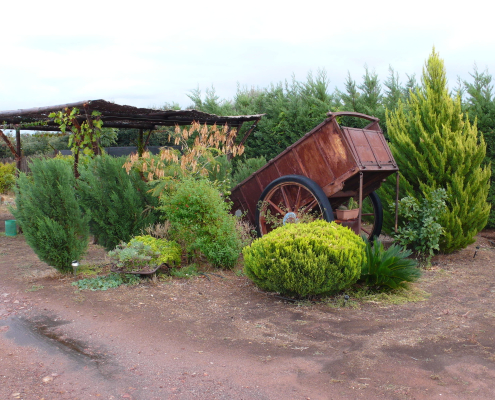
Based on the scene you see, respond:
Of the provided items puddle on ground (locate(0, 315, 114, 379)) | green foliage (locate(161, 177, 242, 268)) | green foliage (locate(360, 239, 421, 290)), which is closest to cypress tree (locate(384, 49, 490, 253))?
green foliage (locate(360, 239, 421, 290))

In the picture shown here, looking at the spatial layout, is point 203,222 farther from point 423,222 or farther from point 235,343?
point 423,222

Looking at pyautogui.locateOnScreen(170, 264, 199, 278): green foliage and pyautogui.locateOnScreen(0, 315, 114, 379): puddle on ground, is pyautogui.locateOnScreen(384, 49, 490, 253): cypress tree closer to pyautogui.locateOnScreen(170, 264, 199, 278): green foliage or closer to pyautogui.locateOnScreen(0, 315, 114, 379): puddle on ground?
pyautogui.locateOnScreen(170, 264, 199, 278): green foliage

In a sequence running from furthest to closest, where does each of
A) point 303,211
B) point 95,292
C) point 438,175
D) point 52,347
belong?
1. point 438,175
2. point 303,211
3. point 95,292
4. point 52,347

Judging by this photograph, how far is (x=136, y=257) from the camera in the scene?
6359 mm

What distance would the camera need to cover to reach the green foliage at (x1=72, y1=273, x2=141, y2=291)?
625cm

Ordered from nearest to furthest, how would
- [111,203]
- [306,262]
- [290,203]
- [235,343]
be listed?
[235,343], [306,262], [111,203], [290,203]

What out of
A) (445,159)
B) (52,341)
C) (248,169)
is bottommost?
(52,341)

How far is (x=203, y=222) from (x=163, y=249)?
707 mm

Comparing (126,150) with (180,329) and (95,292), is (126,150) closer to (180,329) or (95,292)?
(95,292)

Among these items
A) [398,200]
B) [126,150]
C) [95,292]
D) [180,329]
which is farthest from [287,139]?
[126,150]

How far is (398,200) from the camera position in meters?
8.15

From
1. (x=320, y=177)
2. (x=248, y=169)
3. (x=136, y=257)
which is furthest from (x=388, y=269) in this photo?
(x=248, y=169)

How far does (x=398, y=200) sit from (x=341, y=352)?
A: 15.1 feet

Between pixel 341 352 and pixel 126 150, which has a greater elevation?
pixel 126 150
